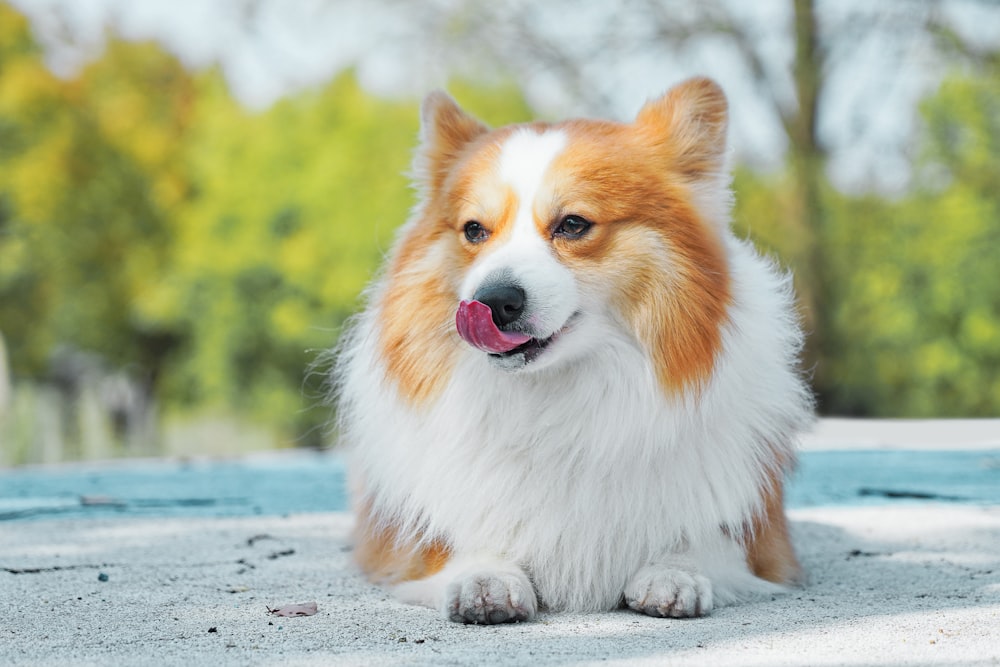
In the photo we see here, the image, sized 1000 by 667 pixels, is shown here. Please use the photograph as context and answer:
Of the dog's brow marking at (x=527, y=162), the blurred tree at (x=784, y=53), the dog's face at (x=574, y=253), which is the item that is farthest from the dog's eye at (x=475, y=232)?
the blurred tree at (x=784, y=53)

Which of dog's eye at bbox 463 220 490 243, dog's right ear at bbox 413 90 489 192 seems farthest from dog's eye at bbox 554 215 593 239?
dog's right ear at bbox 413 90 489 192

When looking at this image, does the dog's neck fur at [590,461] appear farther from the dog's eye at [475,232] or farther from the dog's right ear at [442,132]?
the dog's right ear at [442,132]

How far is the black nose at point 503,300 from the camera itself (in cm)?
270

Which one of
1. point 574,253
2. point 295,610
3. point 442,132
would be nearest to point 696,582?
point 574,253

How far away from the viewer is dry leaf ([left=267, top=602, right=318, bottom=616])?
2.74m

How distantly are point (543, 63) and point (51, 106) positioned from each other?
12.9 metres

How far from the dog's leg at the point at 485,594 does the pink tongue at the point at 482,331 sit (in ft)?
1.86

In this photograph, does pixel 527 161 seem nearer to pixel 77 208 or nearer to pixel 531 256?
pixel 531 256

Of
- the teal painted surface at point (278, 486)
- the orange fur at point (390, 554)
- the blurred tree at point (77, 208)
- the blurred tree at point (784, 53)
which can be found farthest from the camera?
the blurred tree at point (77, 208)

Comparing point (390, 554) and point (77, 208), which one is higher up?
point (77, 208)

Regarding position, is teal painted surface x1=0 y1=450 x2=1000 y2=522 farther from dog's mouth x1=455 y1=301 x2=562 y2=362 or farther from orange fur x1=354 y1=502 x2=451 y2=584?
dog's mouth x1=455 y1=301 x2=562 y2=362

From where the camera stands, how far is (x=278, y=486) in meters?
6.05

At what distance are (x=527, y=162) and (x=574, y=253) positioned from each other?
0.29 m

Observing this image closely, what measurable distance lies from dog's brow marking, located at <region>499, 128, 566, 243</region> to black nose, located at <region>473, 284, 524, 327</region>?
0.93 ft
